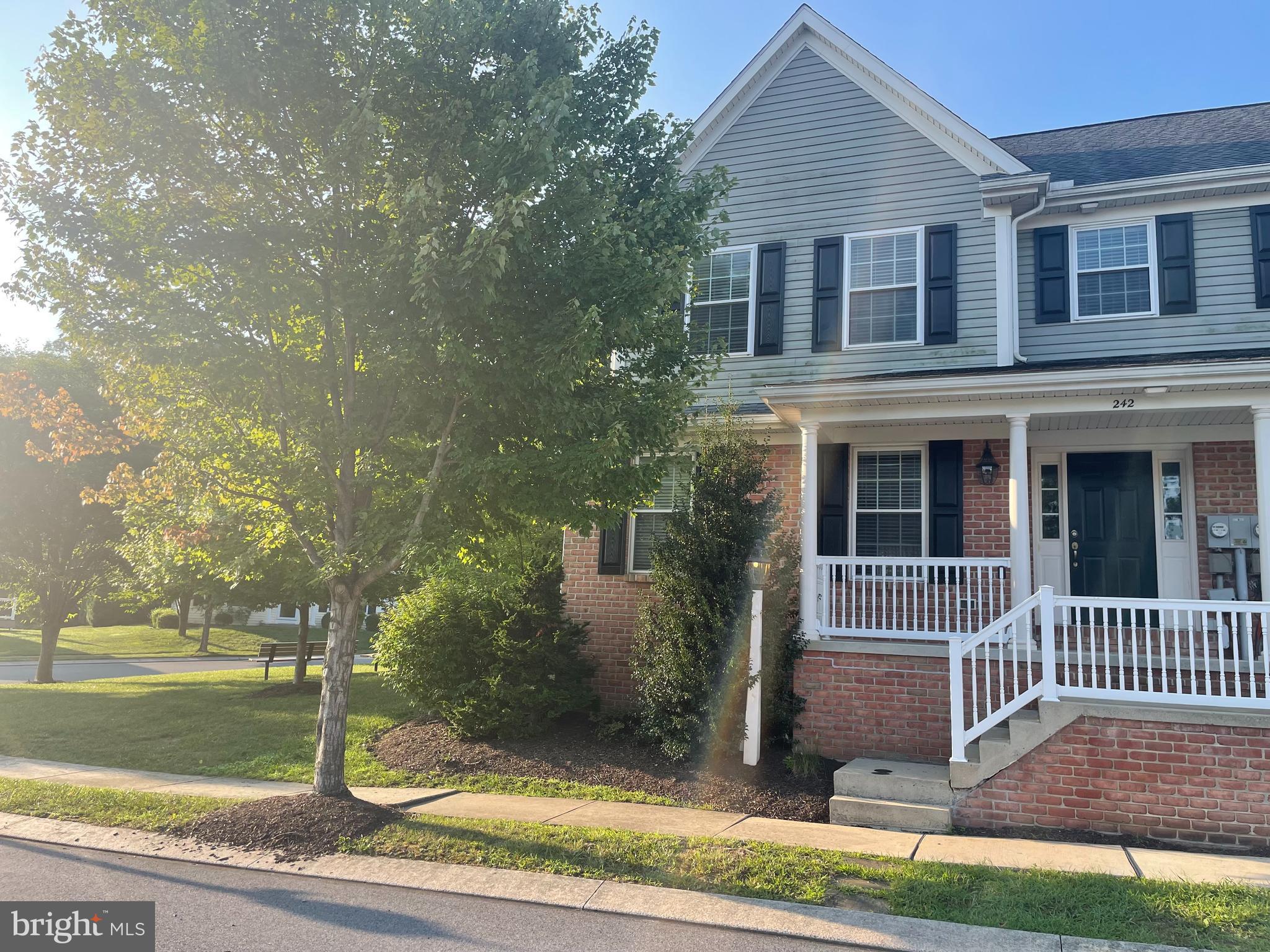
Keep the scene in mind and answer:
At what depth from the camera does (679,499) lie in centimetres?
973

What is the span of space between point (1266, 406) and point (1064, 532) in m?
2.53

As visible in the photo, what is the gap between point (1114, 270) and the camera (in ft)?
34.7

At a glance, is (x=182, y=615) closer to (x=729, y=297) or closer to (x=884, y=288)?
(x=729, y=297)

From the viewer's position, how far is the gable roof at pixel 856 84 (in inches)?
434

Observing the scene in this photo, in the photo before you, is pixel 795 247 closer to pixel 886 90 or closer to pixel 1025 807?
pixel 886 90

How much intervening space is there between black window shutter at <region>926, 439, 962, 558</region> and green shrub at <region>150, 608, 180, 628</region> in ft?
116

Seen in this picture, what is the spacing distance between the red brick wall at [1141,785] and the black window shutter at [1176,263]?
18.8 feet

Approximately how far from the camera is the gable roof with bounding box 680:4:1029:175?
11.0 m

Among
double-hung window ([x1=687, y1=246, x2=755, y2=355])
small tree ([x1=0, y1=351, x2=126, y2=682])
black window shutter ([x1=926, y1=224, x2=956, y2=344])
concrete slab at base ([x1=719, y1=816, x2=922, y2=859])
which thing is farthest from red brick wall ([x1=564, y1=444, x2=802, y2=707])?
small tree ([x1=0, y1=351, x2=126, y2=682])

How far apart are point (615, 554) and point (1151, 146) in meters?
9.80

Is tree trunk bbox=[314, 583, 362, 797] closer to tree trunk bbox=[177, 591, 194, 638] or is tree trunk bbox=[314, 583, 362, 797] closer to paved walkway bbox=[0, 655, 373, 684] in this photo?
paved walkway bbox=[0, 655, 373, 684]

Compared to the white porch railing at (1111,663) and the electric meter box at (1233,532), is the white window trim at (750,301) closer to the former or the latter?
the white porch railing at (1111,663)

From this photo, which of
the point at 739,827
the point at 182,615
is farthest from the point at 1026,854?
the point at 182,615

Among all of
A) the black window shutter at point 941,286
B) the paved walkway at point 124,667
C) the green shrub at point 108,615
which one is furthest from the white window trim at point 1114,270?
the green shrub at point 108,615
